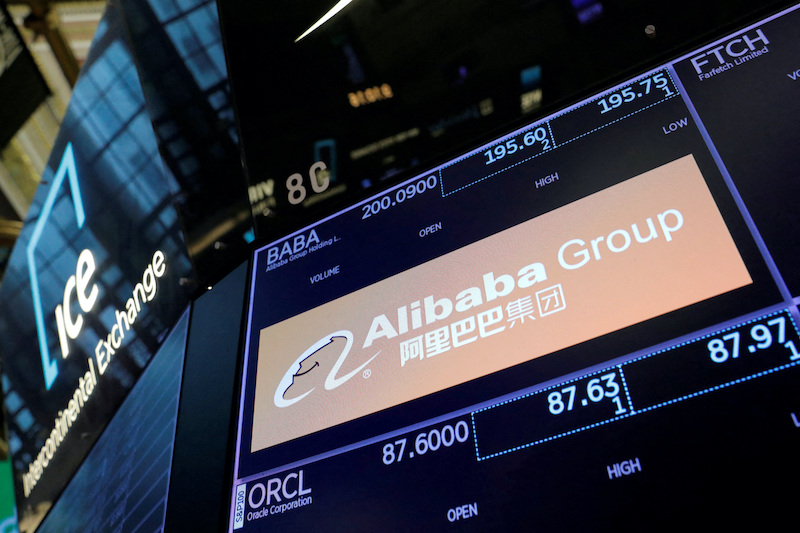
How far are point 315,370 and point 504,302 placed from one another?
28.4 inches

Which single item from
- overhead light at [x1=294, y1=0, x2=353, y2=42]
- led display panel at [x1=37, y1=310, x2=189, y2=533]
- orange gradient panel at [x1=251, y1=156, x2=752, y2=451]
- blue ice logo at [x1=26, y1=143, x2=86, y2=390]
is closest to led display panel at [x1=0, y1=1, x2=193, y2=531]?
blue ice logo at [x1=26, y1=143, x2=86, y2=390]

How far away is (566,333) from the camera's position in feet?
6.68

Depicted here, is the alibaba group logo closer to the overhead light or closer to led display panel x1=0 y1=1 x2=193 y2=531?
led display panel x1=0 y1=1 x2=193 y2=531

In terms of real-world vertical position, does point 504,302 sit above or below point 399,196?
below

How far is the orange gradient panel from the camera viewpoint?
198 cm

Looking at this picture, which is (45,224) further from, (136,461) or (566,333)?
(566,333)

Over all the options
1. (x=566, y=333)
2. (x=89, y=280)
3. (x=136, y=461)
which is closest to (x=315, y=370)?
(x=566, y=333)

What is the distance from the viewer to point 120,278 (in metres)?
3.55

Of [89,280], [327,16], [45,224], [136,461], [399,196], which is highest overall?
[327,16]

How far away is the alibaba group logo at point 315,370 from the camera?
97.8 inches

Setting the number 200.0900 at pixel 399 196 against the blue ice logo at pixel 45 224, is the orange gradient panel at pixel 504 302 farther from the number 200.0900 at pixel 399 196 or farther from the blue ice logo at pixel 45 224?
the blue ice logo at pixel 45 224

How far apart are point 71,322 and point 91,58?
4.48 feet

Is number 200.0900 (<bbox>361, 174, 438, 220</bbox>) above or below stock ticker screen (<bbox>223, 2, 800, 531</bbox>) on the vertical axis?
above

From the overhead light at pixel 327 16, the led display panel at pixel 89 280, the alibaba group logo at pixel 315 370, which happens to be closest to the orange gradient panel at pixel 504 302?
the alibaba group logo at pixel 315 370
